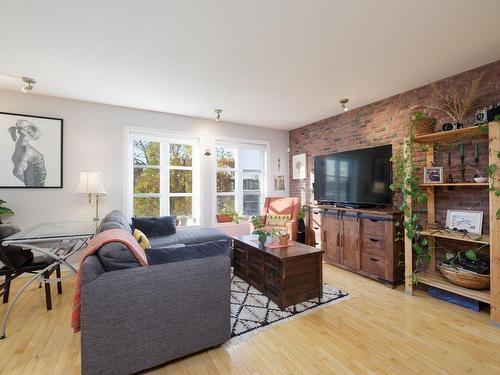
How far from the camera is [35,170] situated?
3.35m

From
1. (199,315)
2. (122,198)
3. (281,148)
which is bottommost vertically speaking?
(199,315)

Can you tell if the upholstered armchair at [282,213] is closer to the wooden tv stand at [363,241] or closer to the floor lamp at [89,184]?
the wooden tv stand at [363,241]

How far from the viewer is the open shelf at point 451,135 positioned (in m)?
2.39

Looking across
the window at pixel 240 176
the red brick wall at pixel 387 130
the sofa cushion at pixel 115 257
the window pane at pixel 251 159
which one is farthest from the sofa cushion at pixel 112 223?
the red brick wall at pixel 387 130

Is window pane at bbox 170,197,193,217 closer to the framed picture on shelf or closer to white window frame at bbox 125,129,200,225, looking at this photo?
white window frame at bbox 125,129,200,225

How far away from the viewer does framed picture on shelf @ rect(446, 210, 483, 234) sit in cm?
252

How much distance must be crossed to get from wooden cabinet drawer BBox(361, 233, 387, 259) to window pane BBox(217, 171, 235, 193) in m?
2.64

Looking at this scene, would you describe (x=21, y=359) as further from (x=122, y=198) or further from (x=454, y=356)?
(x=454, y=356)

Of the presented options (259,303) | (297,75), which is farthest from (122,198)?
(297,75)

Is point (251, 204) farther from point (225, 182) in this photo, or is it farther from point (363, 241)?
point (363, 241)

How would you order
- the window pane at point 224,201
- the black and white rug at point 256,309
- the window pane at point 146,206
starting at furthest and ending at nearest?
1. the window pane at point 224,201
2. the window pane at point 146,206
3. the black and white rug at point 256,309

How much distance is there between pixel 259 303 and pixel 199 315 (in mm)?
996

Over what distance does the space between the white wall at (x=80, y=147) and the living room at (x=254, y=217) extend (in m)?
0.02

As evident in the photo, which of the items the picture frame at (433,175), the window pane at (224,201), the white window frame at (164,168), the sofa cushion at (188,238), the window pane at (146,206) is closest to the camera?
the picture frame at (433,175)
